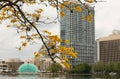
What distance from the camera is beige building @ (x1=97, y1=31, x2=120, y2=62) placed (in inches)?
6585

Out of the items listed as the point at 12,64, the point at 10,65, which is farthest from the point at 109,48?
the point at 10,65

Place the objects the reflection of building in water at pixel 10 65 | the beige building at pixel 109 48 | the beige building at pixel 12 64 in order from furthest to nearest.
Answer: the beige building at pixel 12 64
the reflection of building in water at pixel 10 65
the beige building at pixel 109 48

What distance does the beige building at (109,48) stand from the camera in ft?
549

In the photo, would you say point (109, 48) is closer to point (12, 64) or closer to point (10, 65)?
point (12, 64)

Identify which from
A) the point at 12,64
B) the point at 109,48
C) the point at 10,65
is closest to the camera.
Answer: the point at 109,48

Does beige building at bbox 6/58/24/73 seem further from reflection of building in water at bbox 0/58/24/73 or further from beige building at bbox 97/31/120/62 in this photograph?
beige building at bbox 97/31/120/62

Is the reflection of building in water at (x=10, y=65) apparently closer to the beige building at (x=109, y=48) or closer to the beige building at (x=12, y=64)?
the beige building at (x=12, y=64)

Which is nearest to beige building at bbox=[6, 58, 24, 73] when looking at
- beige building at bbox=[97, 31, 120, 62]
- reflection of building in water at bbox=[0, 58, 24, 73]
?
reflection of building in water at bbox=[0, 58, 24, 73]

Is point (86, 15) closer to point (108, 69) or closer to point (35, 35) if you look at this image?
point (35, 35)

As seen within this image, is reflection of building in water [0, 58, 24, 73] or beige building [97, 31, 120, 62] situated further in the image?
reflection of building in water [0, 58, 24, 73]

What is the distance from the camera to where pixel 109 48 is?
169250 mm

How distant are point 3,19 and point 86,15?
1.49 meters

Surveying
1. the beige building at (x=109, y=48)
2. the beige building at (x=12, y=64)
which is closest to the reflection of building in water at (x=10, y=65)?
the beige building at (x=12, y=64)

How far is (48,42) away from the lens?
5.66 metres
